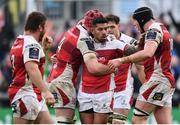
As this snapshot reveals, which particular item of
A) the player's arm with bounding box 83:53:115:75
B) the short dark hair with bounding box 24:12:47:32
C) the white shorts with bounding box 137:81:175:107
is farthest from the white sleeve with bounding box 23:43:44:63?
the white shorts with bounding box 137:81:175:107

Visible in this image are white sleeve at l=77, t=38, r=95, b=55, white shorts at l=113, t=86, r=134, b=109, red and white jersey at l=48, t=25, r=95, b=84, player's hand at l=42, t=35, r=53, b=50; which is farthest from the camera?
white shorts at l=113, t=86, r=134, b=109

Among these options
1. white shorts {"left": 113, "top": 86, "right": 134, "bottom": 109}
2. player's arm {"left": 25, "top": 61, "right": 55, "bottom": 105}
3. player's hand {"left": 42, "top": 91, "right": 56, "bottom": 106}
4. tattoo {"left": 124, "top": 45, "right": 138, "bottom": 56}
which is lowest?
white shorts {"left": 113, "top": 86, "right": 134, "bottom": 109}

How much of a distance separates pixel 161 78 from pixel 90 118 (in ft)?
4.08

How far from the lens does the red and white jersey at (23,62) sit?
1337cm

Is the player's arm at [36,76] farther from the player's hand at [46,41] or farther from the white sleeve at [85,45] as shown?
the player's hand at [46,41]

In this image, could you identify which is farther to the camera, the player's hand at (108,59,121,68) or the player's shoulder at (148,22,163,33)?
the player's shoulder at (148,22,163,33)

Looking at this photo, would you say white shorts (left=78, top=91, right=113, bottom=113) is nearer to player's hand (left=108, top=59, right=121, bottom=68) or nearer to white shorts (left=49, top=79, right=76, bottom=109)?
white shorts (left=49, top=79, right=76, bottom=109)

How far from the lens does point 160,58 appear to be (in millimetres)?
14008

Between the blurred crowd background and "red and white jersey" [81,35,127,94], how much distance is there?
647 centimetres

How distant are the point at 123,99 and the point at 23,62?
8.47 feet

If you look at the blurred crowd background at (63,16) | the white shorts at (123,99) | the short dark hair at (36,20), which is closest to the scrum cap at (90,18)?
the short dark hair at (36,20)

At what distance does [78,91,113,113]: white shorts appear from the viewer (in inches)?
544

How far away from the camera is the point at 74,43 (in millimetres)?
13875

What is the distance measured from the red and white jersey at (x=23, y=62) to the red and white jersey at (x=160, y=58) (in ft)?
5.39
